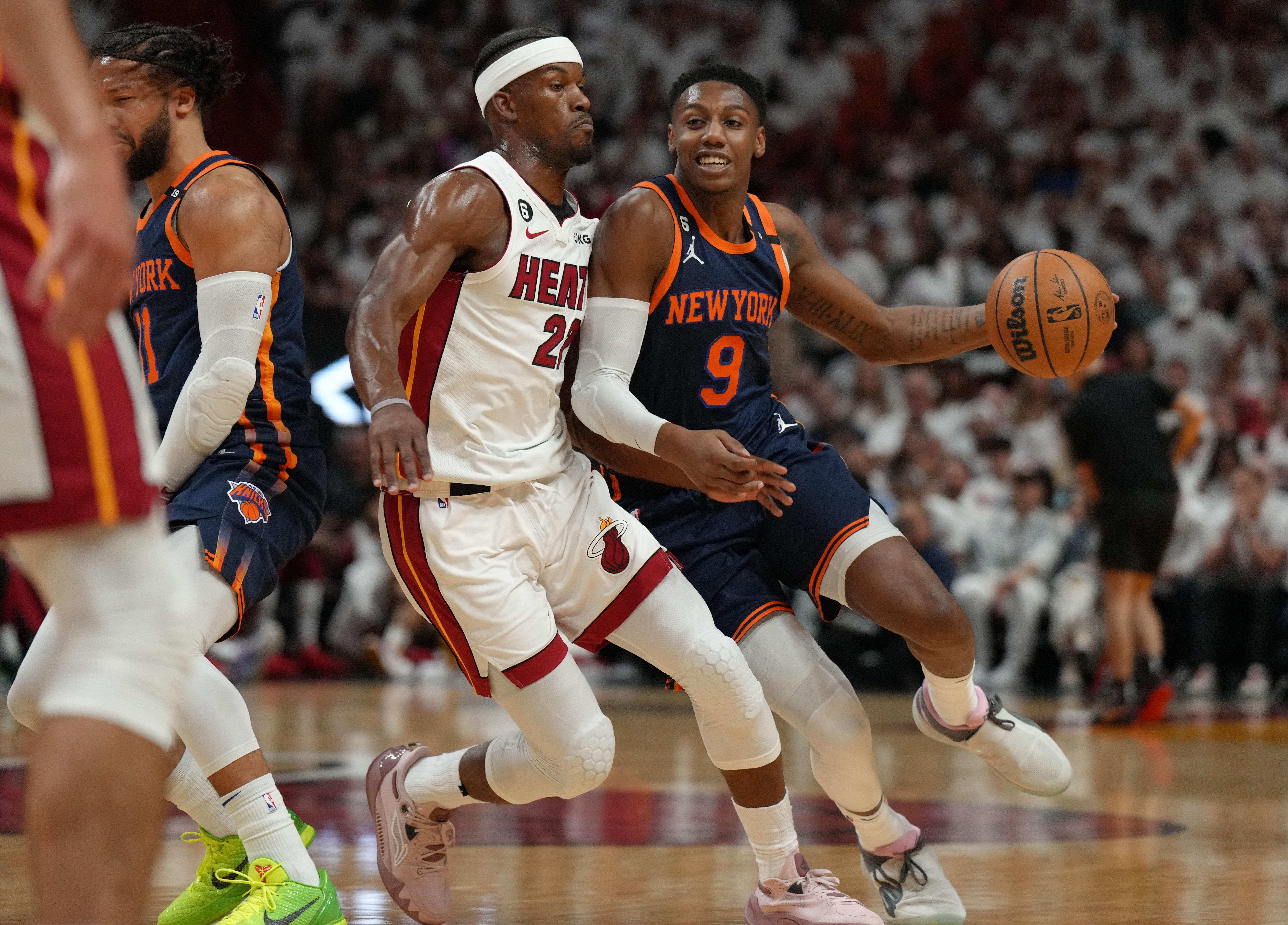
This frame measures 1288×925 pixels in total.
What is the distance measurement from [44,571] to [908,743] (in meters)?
6.47

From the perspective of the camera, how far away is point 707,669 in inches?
149

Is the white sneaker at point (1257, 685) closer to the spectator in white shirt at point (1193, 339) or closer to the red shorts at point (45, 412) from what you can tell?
the spectator in white shirt at point (1193, 339)

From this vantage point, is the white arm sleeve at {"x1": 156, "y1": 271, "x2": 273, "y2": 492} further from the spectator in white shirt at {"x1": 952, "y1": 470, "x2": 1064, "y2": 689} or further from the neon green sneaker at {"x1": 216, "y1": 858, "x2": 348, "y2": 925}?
the spectator in white shirt at {"x1": 952, "y1": 470, "x2": 1064, "y2": 689}

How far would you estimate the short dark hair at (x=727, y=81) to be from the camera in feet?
14.3

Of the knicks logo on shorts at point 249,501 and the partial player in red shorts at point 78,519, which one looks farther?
the knicks logo on shorts at point 249,501

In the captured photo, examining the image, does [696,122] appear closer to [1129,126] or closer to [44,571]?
[44,571]

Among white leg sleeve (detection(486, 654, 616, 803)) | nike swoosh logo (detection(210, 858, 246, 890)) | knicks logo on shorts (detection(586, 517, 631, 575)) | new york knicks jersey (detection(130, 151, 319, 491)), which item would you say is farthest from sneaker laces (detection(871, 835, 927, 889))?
new york knicks jersey (detection(130, 151, 319, 491))

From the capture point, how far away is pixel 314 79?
16609mm

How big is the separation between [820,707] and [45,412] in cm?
255

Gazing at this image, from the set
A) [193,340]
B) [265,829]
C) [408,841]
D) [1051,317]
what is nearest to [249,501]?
[193,340]

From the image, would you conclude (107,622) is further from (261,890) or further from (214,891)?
(214,891)

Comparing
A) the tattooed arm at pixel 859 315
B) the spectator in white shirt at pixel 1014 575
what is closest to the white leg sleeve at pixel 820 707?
the tattooed arm at pixel 859 315

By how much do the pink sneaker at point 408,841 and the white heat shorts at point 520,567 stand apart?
1.33 feet

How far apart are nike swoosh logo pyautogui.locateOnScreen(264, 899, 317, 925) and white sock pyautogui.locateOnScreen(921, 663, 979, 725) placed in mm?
1670
